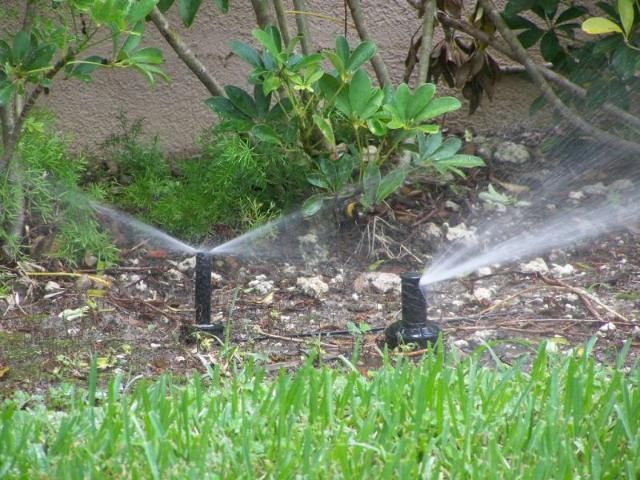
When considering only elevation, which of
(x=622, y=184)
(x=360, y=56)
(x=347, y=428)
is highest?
(x=360, y=56)

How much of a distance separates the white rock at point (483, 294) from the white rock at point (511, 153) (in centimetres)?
118

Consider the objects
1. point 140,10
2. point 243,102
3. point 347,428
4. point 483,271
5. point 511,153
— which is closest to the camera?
point 347,428

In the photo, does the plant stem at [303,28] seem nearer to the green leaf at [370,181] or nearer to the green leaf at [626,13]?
the green leaf at [370,181]

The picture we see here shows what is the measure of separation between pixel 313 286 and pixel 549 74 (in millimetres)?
1482

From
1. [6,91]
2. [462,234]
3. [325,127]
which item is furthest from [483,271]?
[6,91]

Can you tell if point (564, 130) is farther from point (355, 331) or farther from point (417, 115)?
point (355, 331)

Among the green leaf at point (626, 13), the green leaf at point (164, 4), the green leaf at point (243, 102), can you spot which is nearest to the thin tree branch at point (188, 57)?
the green leaf at point (164, 4)

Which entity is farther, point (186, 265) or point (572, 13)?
point (572, 13)

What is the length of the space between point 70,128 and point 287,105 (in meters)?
1.27

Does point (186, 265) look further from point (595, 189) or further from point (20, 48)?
point (595, 189)

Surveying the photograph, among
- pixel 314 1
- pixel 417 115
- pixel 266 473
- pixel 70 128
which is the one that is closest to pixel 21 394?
pixel 266 473

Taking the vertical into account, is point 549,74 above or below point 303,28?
below

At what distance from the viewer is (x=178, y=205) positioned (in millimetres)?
4051

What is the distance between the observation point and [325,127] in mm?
3771
